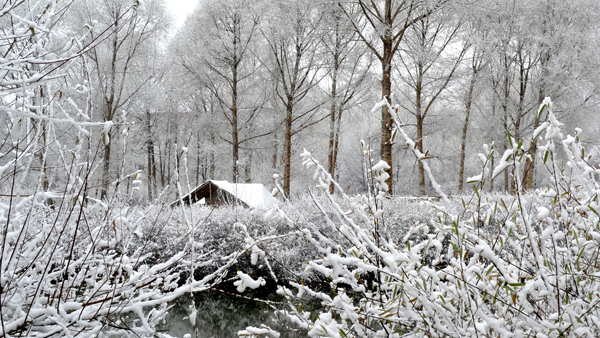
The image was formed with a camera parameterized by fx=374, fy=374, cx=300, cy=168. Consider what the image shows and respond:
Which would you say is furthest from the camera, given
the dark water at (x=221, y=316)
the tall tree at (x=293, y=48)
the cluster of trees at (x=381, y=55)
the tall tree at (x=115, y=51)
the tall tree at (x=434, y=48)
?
the tall tree at (x=434, y=48)

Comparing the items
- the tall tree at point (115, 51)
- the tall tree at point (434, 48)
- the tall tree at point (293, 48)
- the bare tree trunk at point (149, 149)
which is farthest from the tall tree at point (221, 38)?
the bare tree trunk at point (149, 149)

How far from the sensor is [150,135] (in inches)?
654

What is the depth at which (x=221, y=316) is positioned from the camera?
16.8ft

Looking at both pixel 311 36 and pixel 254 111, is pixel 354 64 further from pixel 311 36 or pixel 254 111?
pixel 254 111

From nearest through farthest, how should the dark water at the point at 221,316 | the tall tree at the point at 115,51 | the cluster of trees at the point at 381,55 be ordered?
the dark water at the point at 221,316 → the tall tree at the point at 115,51 → the cluster of trees at the point at 381,55

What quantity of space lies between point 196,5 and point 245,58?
321cm

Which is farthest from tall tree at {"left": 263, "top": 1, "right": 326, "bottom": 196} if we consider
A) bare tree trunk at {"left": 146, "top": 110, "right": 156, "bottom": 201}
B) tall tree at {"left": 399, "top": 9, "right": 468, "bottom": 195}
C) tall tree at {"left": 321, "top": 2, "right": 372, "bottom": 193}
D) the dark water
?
bare tree trunk at {"left": 146, "top": 110, "right": 156, "bottom": 201}

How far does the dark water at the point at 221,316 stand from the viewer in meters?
4.47

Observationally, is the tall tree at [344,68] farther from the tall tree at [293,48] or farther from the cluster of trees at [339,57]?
the tall tree at [293,48]

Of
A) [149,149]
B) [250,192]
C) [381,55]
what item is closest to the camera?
[250,192]

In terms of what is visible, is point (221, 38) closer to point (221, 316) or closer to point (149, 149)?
point (149, 149)

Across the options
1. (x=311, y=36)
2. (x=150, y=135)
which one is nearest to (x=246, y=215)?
(x=311, y=36)

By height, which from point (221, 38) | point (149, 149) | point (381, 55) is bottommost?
point (149, 149)

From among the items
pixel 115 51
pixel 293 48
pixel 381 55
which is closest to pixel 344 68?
pixel 381 55
